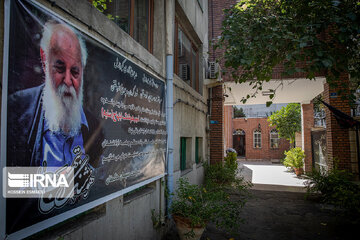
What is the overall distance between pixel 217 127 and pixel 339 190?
4858 millimetres

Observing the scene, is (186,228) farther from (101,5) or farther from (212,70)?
(212,70)

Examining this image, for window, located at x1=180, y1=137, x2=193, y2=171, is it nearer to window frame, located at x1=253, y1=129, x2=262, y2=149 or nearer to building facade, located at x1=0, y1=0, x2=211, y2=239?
building facade, located at x1=0, y1=0, x2=211, y2=239

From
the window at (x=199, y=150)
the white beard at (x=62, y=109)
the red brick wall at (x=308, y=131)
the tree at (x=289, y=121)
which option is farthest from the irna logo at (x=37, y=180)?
the tree at (x=289, y=121)

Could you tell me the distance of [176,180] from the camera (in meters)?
5.33

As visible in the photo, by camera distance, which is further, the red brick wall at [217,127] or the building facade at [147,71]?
the red brick wall at [217,127]

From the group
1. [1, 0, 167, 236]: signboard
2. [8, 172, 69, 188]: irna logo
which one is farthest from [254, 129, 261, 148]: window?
[8, 172, 69, 188]: irna logo

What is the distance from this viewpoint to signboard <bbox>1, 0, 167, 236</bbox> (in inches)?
67.9

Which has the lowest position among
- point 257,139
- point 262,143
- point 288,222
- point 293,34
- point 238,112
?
point 288,222

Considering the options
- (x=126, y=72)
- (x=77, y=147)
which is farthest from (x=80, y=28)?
(x=77, y=147)

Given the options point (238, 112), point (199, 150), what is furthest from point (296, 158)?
point (238, 112)

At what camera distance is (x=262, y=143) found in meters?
23.4

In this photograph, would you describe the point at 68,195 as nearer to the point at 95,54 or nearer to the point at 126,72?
the point at 95,54

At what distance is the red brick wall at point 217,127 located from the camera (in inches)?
372

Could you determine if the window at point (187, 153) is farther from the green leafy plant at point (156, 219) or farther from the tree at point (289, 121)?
the tree at point (289, 121)
